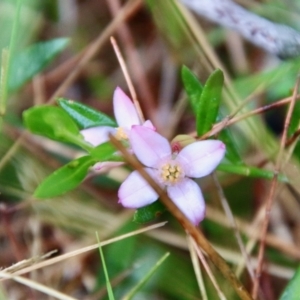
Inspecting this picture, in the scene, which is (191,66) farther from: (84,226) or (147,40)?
(84,226)

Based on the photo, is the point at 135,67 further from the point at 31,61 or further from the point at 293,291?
the point at 293,291

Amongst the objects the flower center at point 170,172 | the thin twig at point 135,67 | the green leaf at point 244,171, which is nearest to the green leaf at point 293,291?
the green leaf at point 244,171

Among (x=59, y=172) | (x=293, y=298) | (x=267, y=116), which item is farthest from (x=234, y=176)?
(x=59, y=172)

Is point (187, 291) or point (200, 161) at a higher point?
point (200, 161)

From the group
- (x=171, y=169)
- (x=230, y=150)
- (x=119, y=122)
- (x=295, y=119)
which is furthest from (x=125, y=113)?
(x=295, y=119)

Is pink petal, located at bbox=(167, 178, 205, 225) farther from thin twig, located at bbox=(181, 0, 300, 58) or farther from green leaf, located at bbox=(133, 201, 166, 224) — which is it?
thin twig, located at bbox=(181, 0, 300, 58)

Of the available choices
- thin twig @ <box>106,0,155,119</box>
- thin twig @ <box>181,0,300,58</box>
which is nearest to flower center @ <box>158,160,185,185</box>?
thin twig @ <box>181,0,300,58</box>
